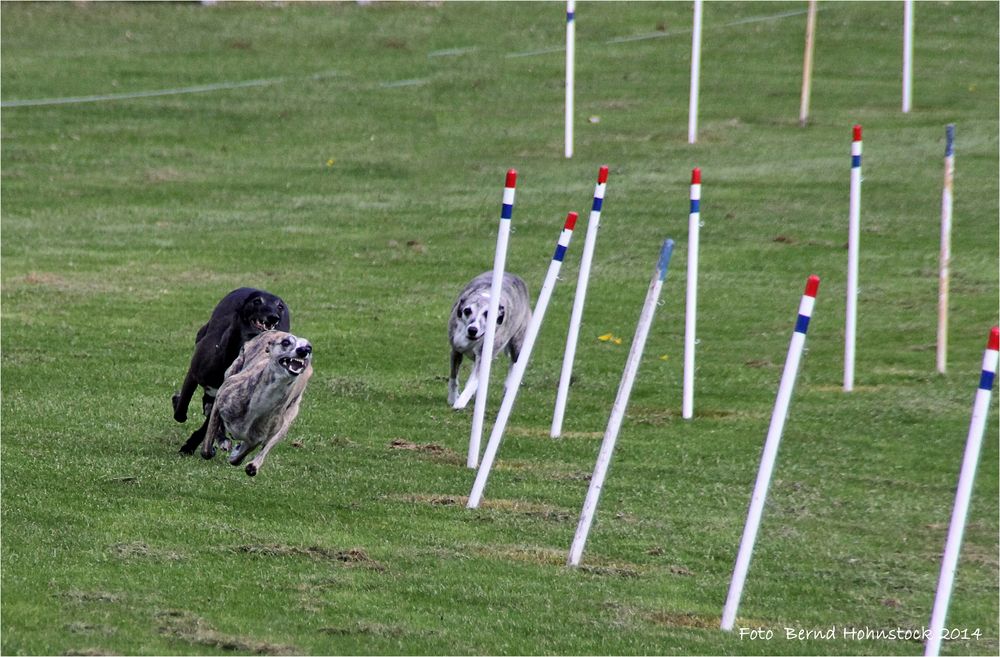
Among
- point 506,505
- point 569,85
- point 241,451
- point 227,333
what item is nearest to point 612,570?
point 506,505

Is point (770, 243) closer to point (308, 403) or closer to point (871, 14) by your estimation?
point (308, 403)

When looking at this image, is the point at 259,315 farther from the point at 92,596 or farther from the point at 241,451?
the point at 92,596

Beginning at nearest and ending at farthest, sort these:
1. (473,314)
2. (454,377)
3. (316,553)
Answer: (316,553), (473,314), (454,377)

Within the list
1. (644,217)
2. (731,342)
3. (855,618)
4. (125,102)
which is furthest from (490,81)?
(855,618)

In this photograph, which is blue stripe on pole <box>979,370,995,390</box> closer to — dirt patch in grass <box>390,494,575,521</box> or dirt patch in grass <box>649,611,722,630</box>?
dirt patch in grass <box>649,611,722,630</box>

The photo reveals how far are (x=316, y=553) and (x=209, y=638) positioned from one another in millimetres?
1788

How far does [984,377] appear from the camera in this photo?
8328 mm

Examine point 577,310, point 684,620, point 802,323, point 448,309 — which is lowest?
point 684,620

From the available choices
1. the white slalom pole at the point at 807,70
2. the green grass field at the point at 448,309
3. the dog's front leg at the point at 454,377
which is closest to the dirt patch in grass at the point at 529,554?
the green grass field at the point at 448,309

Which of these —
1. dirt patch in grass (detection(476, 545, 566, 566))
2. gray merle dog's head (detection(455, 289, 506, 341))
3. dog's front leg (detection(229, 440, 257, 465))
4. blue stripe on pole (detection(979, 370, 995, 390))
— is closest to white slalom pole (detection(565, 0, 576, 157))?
gray merle dog's head (detection(455, 289, 506, 341))

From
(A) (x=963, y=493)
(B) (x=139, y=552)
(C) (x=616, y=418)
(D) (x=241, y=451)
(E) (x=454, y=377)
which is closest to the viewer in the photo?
(A) (x=963, y=493)

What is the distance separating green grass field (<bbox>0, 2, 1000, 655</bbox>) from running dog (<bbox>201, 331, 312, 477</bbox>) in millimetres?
491

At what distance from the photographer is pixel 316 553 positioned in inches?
406

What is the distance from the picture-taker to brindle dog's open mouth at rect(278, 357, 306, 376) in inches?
430
